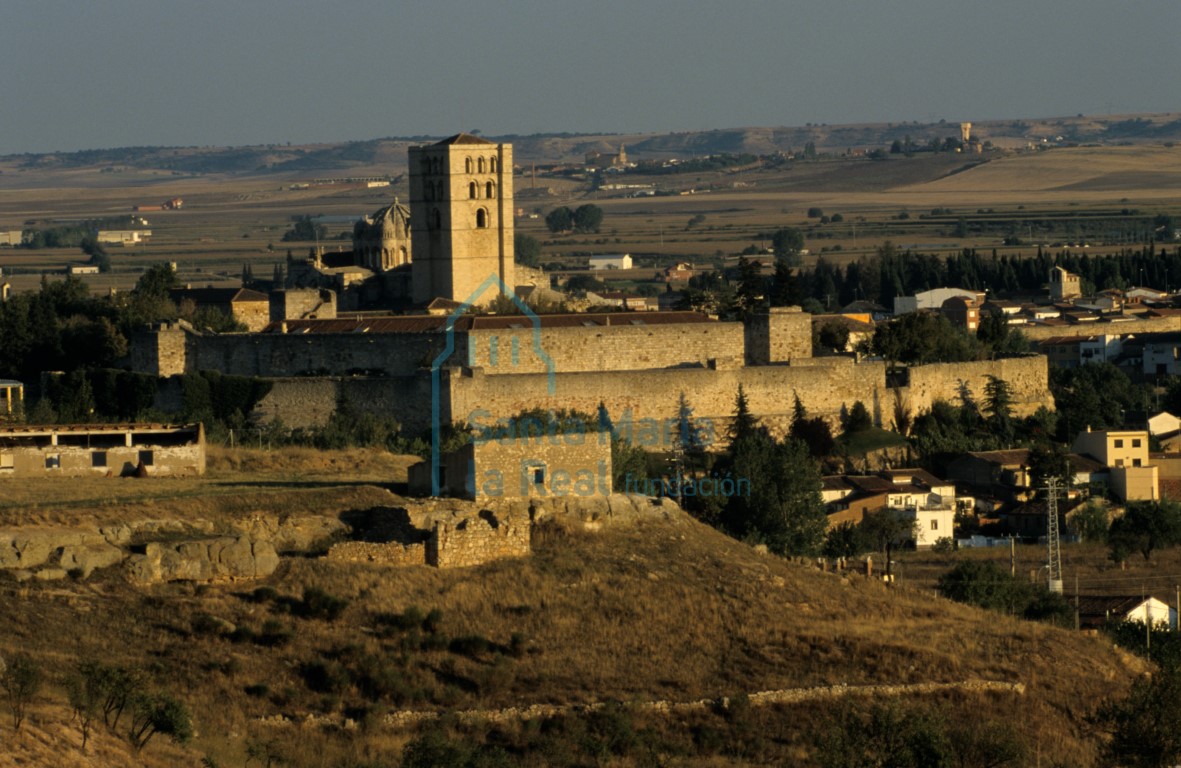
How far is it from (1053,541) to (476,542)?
472 inches

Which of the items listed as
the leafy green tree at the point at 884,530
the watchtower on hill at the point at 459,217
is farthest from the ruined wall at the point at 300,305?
the leafy green tree at the point at 884,530

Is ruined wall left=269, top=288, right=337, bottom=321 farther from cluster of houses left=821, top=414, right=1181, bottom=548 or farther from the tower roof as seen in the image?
cluster of houses left=821, top=414, right=1181, bottom=548

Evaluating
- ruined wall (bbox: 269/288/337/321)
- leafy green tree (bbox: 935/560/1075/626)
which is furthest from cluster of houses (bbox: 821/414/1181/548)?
ruined wall (bbox: 269/288/337/321)

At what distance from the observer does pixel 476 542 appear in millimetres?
21797

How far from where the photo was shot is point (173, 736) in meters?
17.2

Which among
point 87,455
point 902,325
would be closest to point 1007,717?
point 87,455

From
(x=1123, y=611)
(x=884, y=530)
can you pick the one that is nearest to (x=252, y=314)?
(x=884, y=530)

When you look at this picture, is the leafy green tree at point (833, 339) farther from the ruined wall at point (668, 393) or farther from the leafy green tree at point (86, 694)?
the leafy green tree at point (86, 694)

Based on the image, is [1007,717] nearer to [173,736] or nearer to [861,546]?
[173,736]

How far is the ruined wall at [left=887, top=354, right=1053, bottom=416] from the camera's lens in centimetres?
3803

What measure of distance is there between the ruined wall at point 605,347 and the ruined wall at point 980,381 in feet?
9.01

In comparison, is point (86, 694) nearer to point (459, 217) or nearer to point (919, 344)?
point (919, 344)

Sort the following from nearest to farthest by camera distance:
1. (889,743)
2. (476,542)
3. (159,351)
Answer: (889,743) < (476,542) < (159,351)

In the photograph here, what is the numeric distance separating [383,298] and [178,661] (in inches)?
1011
